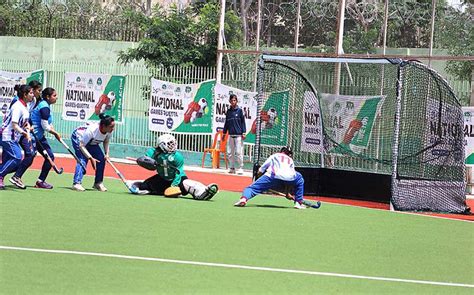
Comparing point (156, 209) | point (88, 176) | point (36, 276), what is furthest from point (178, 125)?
point (36, 276)

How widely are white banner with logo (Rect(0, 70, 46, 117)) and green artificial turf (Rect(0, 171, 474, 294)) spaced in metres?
13.0

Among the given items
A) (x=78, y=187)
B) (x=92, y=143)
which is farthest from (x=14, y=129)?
(x=78, y=187)

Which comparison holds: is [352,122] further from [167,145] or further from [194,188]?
[167,145]

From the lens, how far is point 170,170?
1830 centimetres

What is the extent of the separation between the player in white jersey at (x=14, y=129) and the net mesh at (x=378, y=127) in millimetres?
5460

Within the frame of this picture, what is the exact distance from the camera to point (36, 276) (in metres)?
9.79

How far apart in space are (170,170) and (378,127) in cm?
540

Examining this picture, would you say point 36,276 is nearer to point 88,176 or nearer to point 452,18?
point 88,176

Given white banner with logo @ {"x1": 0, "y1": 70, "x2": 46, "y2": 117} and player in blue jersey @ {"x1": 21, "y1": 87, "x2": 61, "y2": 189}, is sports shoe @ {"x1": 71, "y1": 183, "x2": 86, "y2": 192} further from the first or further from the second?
white banner with logo @ {"x1": 0, "y1": 70, "x2": 46, "y2": 117}

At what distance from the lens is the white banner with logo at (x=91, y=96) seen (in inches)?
1157

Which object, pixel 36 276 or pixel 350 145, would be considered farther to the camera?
pixel 350 145

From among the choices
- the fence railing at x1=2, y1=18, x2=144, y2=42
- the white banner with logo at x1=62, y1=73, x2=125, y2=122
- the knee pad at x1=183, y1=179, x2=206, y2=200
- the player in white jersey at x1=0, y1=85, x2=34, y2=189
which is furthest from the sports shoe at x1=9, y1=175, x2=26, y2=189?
the fence railing at x1=2, y1=18, x2=144, y2=42

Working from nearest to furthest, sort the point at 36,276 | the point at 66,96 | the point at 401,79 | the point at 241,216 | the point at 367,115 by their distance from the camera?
the point at 36,276 < the point at 241,216 < the point at 401,79 < the point at 367,115 < the point at 66,96

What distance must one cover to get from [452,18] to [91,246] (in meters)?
18.3
